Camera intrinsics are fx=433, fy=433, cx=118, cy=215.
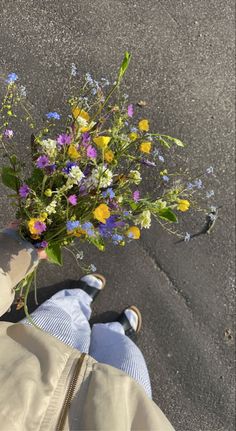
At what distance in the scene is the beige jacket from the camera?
48.4 inches

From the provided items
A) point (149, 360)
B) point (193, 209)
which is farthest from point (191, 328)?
point (193, 209)

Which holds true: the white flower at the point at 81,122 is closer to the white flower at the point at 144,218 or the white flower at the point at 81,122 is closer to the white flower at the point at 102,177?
the white flower at the point at 102,177

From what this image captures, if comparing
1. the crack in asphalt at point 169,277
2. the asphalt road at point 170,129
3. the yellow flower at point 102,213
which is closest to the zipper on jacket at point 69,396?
the yellow flower at point 102,213

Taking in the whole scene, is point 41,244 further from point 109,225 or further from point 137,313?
point 137,313

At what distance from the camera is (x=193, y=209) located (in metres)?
2.45

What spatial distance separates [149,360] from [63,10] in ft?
6.28

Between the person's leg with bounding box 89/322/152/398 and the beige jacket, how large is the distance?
42cm

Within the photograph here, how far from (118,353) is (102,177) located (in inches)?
38.9

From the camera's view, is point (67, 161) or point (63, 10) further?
point (63, 10)

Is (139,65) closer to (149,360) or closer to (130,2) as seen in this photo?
(130,2)

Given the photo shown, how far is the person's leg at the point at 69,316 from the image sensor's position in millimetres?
1803

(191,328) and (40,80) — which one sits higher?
(40,80)

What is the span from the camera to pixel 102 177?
117 centimetres

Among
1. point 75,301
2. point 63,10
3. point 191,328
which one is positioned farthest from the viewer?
point 191,328
